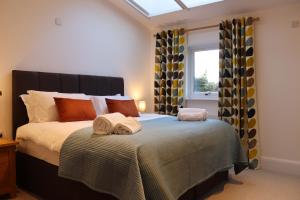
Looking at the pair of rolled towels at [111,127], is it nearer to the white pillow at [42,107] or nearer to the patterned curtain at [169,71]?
the white pillow at [42,107]

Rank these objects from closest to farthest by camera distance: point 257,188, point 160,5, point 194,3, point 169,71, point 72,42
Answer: point 257,188 → point 72,42 → point 194,3 → point 160,5 → point 169,71

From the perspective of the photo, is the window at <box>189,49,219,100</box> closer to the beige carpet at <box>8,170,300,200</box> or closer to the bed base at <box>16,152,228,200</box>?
the beige carpet at <box>8,170,300,200</box>

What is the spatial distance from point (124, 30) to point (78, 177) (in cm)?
303

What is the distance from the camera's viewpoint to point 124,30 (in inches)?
174

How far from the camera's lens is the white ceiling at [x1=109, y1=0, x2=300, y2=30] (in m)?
3.47

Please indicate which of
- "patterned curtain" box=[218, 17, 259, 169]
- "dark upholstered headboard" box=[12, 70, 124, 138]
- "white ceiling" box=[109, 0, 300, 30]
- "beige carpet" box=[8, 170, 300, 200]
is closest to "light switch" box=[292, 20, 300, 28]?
"white ceiling" box=[109, 0, 300, 30]

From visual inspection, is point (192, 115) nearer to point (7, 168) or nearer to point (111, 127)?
point (111, 127)

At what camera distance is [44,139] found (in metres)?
2.35

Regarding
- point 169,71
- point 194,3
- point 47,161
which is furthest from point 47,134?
point 194,3

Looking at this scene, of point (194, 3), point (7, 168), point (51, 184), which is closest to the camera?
point (51, 184)

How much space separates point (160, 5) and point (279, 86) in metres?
2.27

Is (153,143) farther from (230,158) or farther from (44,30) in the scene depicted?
(44,30)

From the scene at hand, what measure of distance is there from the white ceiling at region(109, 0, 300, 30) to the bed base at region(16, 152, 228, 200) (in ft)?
→ 7.60

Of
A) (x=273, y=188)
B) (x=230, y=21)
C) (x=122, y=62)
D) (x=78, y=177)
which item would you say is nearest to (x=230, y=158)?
(x=273, y=188)
